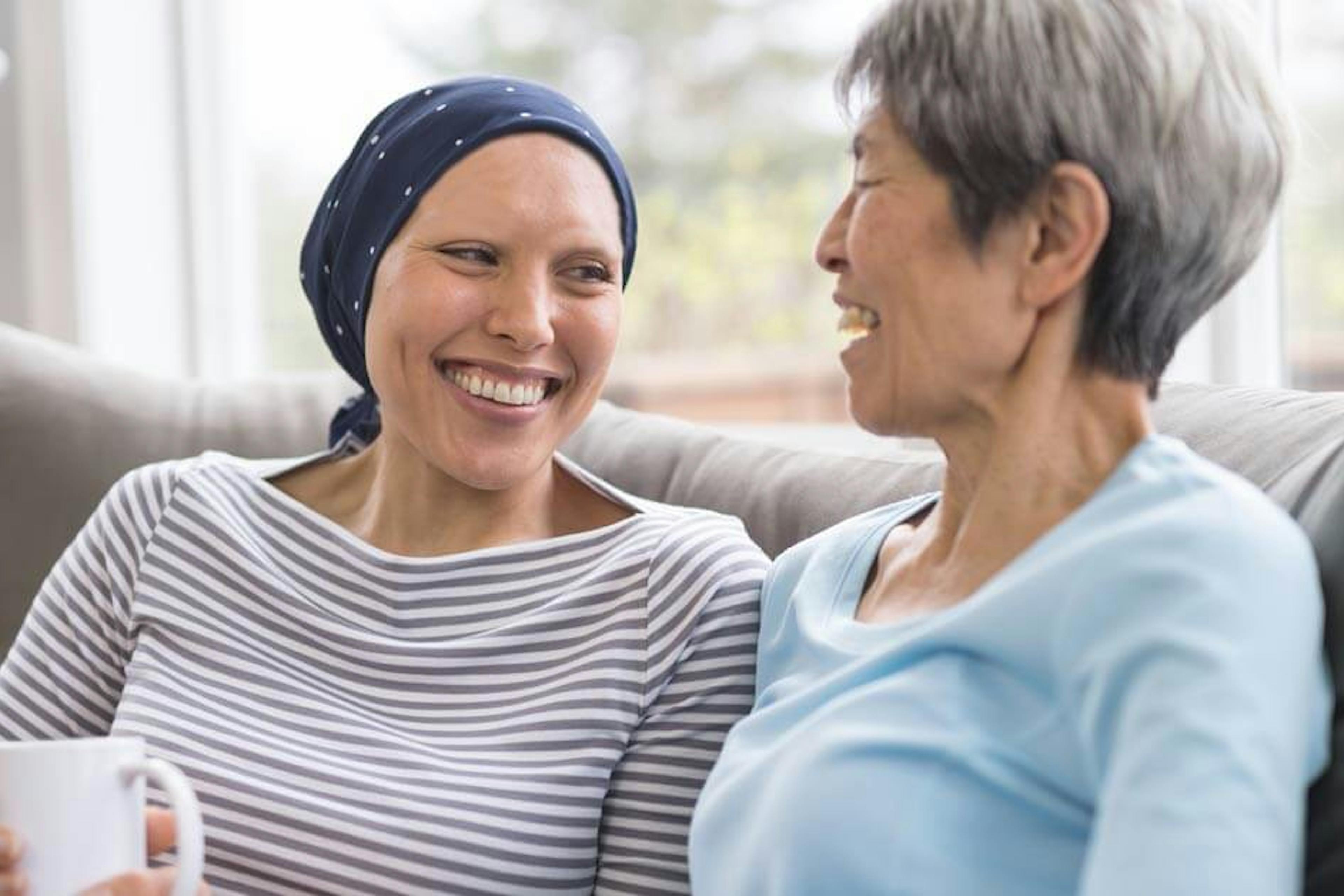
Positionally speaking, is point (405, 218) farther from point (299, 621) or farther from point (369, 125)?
point (299, 621)

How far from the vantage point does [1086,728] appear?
96cm

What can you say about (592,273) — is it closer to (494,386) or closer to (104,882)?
(494,386)

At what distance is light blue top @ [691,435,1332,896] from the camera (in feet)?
2.89

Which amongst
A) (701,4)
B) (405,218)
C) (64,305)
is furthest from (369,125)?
(64,305)

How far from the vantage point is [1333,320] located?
203 cm

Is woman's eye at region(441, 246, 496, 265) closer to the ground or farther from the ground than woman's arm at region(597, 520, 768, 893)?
farther from the ground

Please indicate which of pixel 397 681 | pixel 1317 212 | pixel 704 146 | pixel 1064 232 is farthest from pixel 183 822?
pixel 704 146

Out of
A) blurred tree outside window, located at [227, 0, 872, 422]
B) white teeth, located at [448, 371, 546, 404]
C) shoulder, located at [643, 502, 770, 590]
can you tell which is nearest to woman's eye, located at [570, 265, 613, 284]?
white teeth, located at [448, 371, 546, 404]

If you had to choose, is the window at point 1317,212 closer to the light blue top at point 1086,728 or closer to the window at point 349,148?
the window at point 349,148

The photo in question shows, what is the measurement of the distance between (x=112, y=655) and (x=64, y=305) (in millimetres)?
1616

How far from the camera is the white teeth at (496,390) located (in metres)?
1.58

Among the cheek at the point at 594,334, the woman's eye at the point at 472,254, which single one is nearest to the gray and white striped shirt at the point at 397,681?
the cheek at the point at 594,334

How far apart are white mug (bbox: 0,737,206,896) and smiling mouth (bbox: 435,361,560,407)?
1.78ft

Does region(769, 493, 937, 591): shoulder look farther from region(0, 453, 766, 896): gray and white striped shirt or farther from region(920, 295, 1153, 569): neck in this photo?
region(920, 295, 1153, 569): neck
